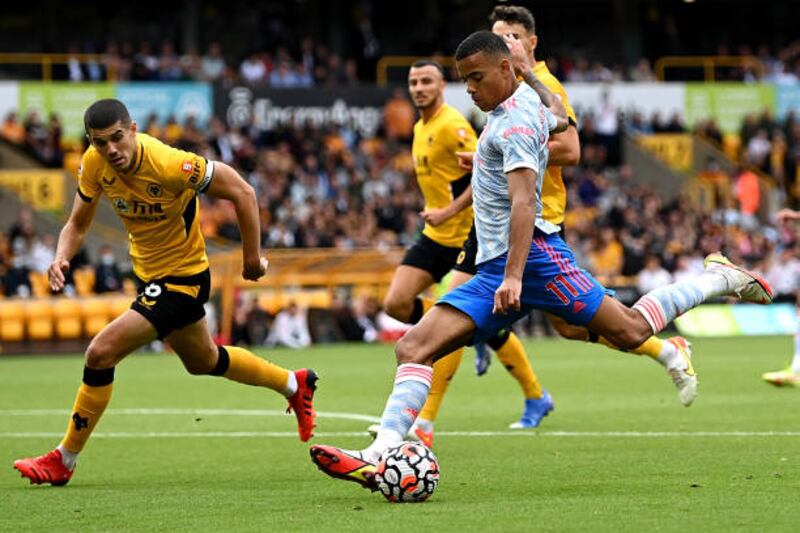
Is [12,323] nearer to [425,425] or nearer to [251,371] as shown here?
[425,425]

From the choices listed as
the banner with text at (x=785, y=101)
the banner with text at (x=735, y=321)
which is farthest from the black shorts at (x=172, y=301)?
the banner with text at (x=785, y=101)

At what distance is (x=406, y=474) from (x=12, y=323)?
2023cm

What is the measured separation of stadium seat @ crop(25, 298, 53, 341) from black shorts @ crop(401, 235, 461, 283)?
628 inches

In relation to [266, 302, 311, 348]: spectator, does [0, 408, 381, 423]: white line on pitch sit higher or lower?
higher

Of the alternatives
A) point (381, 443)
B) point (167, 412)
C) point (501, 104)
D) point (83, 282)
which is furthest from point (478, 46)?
point (83, 282)

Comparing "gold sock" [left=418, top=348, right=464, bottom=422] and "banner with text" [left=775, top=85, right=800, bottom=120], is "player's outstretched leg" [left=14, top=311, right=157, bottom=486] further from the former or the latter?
"banner with text" [left=775, top=85, right=800, bottom=120]

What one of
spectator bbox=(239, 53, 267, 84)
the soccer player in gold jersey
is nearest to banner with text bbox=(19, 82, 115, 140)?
spectator bbox=(239, 53, 267, 84)

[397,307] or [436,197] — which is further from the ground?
[436,197]

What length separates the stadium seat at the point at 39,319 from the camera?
89.3 feet

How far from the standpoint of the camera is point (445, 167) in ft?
40.7

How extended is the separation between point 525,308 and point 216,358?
2405 mm

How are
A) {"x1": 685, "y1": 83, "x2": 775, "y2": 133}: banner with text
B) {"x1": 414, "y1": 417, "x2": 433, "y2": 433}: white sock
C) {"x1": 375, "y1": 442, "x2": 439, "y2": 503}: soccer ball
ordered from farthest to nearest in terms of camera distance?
1. {"x1": 685, "y1": 83, "x2": 775, "y2": 133}: banner with text
2. {"x1": 414, "y1": 417, "x2": 433, "y2": 433}: white sock
3. {"x1": 375, "y1": 442, "x2": 439, "y2": 503}: soccer ball

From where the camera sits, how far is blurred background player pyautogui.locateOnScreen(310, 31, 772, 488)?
8.34m

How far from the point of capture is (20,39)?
41.5 metres
